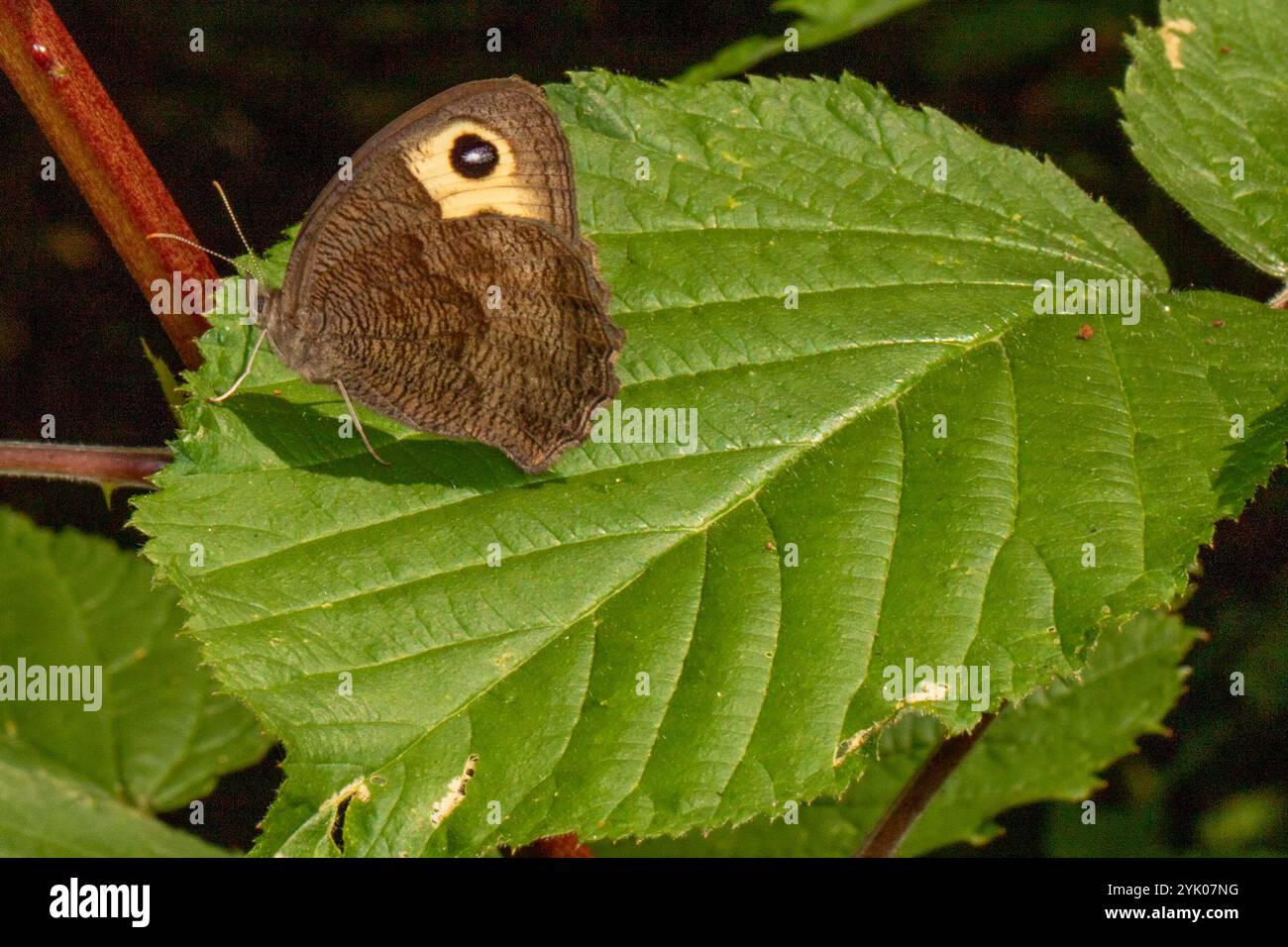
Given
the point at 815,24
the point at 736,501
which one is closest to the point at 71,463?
the point at 736,501

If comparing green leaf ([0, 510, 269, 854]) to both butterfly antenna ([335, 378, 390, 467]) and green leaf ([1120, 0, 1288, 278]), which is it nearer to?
butterfly antenna ([335, 378, 390, 467])

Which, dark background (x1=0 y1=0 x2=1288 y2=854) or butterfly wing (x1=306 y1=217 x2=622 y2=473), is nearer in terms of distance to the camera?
butterfly wing (x1=306 y1=217 x2=622 y2=473)

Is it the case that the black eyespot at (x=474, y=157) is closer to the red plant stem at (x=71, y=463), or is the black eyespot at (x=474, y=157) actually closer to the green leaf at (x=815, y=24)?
the green leaf at (x=815, y=24)

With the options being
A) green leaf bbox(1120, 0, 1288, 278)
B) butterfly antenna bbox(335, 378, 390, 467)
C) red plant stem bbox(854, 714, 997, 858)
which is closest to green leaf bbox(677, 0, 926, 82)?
green leaf bbox(1120, 0, 1288, 278)

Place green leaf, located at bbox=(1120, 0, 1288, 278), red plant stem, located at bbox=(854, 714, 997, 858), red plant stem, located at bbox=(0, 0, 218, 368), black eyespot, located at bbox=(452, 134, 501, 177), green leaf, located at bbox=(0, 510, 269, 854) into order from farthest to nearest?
green leaf, located at bbox=(0, 510, 269, 854) → green leaf, located at bbox=(1120, 0, 1288, 278) → black eyespot, located at bbox=(452, 134, 501, 177) → red plant stem, located at bbox=(854, 714, 997, 858) → red plant stem, located at bbox=(0, 0, 218, 368)

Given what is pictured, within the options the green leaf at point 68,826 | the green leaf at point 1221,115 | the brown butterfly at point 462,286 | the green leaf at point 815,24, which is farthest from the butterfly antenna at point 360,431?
the green leaf at point 1221,115
